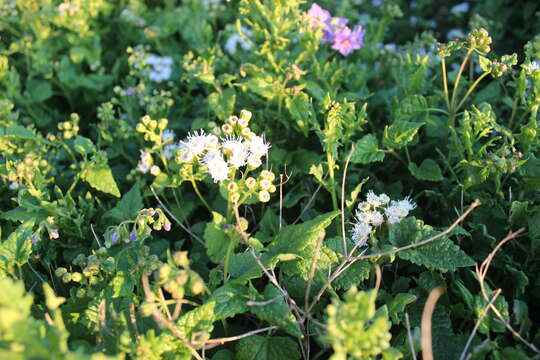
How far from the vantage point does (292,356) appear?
1912 mm

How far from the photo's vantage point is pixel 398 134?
2426 millimetres

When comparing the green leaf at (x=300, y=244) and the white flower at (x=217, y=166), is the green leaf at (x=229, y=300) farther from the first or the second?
the white flower at (x=217, y=166)

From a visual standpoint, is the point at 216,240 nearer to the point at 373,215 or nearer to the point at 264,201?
the point at 264,201

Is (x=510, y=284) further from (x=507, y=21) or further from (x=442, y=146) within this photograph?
(x=507, y=21)

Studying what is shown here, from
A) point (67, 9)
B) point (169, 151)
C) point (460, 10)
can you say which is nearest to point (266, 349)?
point (169, 151)

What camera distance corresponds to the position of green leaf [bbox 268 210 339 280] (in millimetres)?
1987

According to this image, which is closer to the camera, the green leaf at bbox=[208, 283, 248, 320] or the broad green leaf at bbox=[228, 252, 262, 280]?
the green leaf at bbox=[208, 283, 248, 320]

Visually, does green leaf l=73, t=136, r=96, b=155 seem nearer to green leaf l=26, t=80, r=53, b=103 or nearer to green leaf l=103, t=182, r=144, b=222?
green leaf l=103, t=182, r=144, b=222

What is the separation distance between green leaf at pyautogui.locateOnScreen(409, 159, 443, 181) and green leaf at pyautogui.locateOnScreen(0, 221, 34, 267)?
1707 mm

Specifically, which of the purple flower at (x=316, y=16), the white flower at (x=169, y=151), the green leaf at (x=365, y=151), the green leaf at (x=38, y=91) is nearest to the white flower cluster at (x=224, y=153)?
the white flower at (x=169, y=151)

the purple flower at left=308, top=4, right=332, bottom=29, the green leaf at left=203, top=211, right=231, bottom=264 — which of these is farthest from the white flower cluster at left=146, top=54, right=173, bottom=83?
the green leaf at left=203, top=211, right=231, bottom=264

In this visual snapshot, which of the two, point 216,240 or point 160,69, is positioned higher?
point 160,69

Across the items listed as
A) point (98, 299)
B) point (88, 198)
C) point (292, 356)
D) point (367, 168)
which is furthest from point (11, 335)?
point (367, 168)

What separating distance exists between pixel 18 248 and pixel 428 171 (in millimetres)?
1832
